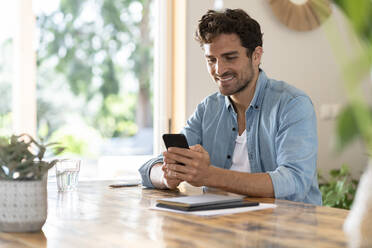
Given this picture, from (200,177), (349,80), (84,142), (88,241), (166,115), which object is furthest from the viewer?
(84,142)

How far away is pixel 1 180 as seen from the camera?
128 centimetres

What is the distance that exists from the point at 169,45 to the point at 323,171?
1.52 meters

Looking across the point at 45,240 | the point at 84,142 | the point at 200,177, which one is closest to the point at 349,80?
the point at 45,240

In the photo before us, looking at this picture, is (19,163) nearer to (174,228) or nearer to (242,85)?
(174,228)

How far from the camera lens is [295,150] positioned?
79.4 inches

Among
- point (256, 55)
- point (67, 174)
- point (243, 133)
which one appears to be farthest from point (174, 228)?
point (256, 55)

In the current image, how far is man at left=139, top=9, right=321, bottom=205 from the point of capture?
1.89 m

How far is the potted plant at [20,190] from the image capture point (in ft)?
4.17

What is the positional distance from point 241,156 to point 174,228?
1060mm

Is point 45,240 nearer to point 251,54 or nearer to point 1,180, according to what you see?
point 1,180

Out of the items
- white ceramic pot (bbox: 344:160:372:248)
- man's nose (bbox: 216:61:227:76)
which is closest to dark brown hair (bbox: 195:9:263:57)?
man's nose (bbox: 216:61:227:76)

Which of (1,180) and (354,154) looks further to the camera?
(354,154)

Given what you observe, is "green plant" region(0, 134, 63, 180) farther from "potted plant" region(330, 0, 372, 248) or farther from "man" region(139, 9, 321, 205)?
"potted plant" region(330, 0, 372, 248)

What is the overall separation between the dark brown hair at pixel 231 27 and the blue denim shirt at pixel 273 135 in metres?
0.16
